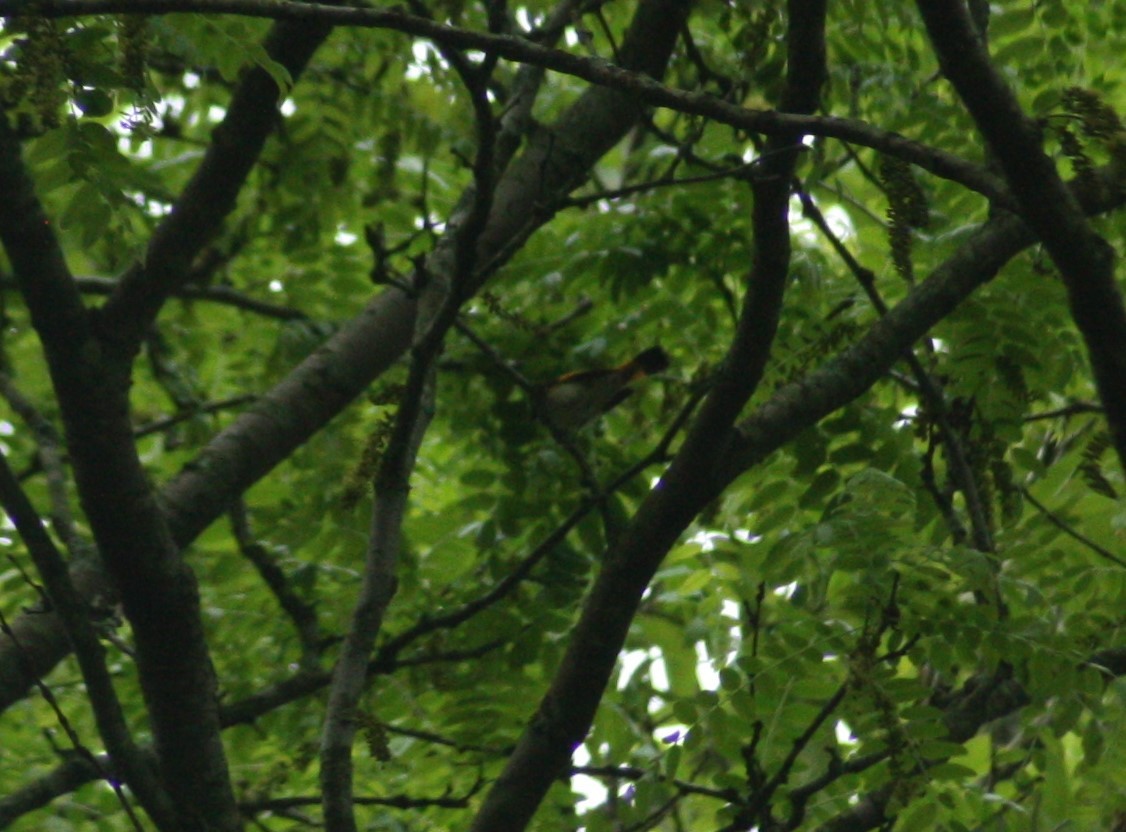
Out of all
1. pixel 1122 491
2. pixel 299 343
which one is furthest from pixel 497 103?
pixel 1122 491

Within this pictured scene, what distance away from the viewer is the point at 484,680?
180 inches

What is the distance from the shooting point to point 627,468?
16.8 ft

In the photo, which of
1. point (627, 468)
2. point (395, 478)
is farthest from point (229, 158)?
point (627, 468)

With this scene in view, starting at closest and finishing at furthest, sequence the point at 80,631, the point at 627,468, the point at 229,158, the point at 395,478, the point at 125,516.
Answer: the point at 80,631 → the point at 125,516 → the point at 395,478 → the point at 229,158 → the point at 627,468

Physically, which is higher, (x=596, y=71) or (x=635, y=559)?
(x=596, y=71)

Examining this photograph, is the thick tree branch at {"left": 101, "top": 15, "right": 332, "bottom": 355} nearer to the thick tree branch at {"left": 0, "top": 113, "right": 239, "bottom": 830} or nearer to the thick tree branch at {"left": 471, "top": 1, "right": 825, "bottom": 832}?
the thick tree branch at {"left": 0, "top": 113, "right": 239, "bottom": 830}

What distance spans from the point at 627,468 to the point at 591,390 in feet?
1.10

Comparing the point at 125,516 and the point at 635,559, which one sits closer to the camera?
the point at 125,516

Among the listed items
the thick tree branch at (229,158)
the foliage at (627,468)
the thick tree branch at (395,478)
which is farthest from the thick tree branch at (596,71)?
the thick tree branch at (229,158)

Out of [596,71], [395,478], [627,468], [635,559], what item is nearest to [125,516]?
[395,478]

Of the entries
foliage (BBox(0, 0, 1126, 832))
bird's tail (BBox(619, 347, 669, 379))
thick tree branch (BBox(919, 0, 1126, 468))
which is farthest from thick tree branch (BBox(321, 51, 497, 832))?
bird's tail (BBox(619, 347, 669, 379))

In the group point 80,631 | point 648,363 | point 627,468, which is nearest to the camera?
point 80,631

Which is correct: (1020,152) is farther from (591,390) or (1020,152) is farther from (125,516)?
(591,390)

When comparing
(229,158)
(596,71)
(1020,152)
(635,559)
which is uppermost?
(229,158)
